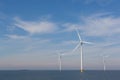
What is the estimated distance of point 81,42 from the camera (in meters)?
127

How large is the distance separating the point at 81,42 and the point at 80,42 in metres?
0.64

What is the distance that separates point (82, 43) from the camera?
128 metres

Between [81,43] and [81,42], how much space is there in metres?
0.56

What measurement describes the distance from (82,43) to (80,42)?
159 cm

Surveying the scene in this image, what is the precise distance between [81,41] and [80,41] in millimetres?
499

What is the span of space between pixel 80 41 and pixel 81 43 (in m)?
1.52

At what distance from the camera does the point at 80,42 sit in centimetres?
12694

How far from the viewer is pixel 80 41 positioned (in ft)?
415

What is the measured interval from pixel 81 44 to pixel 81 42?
1144 mm

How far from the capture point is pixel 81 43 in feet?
419

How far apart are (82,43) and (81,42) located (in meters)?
1.02

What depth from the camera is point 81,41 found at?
12662 cm
